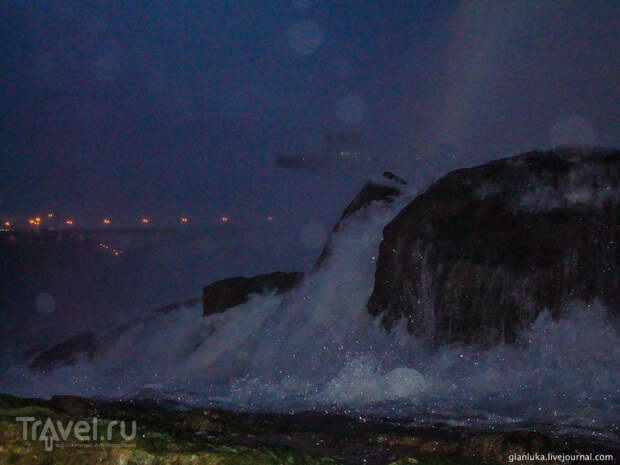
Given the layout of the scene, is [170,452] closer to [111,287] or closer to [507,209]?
[507,209]

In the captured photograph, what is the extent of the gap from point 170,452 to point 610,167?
6.78m

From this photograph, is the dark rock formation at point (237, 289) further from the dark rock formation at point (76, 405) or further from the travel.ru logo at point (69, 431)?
the travel.ru logo at point (69, 431)

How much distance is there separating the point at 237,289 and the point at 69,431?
29.4ft

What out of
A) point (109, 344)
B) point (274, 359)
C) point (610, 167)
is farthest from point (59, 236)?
point (610, 167)

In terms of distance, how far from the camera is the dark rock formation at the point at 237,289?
11070mm

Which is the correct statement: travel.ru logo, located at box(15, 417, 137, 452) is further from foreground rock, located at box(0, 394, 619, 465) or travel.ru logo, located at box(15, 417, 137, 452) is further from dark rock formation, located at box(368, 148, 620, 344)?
dark rock formation, located at box(368, 148, 620, 344)

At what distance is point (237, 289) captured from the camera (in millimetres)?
11148

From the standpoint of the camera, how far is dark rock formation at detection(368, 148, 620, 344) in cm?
631

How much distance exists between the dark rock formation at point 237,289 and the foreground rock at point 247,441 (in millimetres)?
6099

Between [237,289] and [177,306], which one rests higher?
[237,289]

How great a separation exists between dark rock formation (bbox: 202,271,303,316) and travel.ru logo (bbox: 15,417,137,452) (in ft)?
28.4

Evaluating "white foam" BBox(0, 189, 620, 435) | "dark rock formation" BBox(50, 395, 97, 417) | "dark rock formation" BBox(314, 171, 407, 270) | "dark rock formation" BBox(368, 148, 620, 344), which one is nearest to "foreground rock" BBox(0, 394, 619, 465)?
"dark rock formation" BBox(50, 395, 97, 417)

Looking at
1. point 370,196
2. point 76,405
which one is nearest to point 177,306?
point 370,196

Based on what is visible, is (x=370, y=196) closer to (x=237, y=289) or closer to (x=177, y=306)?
(x=237, y=289)
